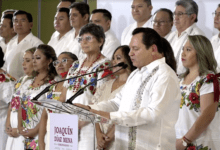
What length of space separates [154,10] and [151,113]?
2826mm

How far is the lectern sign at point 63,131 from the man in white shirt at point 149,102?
223mm

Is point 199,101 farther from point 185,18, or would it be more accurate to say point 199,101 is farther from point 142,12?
point 142,12

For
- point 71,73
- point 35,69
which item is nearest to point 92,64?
point 71,73

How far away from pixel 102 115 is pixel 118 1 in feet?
11.1

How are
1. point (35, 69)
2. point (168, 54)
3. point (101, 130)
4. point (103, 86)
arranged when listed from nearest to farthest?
point (101, 130)
point (168, 54)
point (103, 86)
point (35, 69)

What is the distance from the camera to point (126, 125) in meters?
2.38

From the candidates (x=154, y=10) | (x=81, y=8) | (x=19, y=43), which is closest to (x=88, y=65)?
(x=81, y=8)

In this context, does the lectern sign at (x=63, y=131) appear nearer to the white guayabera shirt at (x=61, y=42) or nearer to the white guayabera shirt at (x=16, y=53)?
the white guayabera shirt at (x=61, y=42)

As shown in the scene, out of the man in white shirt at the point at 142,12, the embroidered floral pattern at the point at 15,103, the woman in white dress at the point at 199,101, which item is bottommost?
the embroidered floral pattern at the point at 15,103

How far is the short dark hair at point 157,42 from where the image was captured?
Result: 8.50 ft

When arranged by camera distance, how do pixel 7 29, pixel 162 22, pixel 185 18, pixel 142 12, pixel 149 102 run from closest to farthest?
1. pixel 149 102
2. pixel 185 18
3. pixel 162 22
4. pixel 142 12
5. pixel 7 29

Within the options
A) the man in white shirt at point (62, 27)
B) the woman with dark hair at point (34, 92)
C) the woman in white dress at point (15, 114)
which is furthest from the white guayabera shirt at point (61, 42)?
the woman with dark hair at point (34, 92)

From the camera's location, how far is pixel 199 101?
3111 millimetres

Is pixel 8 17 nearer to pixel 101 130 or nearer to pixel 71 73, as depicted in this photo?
pixel 71 73
